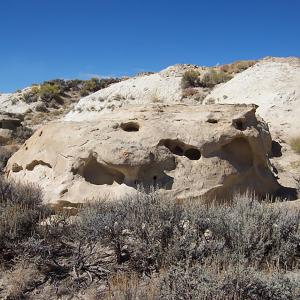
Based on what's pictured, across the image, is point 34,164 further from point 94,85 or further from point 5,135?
point 94,85

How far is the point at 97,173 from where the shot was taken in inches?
302

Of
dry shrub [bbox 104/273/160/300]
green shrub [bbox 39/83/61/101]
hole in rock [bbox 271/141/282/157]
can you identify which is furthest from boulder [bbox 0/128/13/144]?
green shrub [bbox 39/83/61/101]

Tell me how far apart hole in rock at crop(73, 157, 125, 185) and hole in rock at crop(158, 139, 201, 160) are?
98 centimetres

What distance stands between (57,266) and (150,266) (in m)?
1.01

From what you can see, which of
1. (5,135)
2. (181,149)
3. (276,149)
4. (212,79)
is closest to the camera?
(181,149)

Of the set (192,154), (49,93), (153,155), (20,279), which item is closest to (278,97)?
(192,154)

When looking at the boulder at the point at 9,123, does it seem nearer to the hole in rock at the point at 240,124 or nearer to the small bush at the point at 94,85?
the hole in rock at the point at 240,124

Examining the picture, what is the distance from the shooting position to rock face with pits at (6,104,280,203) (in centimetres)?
737

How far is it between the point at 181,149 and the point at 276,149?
6616 millimetres

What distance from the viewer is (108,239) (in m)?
5.05

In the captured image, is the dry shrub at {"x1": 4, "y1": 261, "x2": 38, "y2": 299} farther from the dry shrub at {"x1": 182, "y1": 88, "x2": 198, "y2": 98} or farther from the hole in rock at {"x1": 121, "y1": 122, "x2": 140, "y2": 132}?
the dry shrub at {"x1": 182, "y1": 88, "x2": 198, "y2": 98}

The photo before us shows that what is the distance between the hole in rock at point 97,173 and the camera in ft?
24.7

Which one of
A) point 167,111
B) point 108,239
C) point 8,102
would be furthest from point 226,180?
point 8,102

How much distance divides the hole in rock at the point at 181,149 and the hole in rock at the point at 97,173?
38.5 inches
